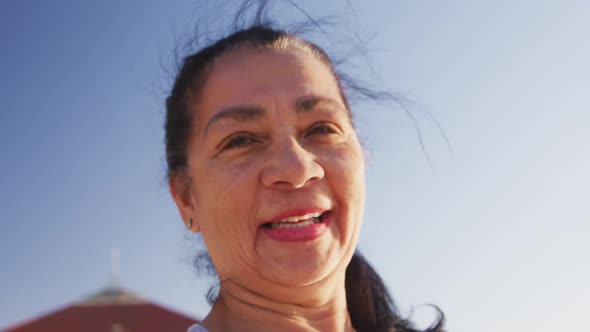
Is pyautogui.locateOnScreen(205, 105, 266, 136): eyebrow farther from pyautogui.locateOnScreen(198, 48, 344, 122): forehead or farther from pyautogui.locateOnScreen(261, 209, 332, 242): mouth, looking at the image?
pyautogui.locateOnScreen(261, 209, 332, 242): mouth

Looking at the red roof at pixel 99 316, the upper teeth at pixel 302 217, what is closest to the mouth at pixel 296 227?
the upper teeth at pixel 302 217

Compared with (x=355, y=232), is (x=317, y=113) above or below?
above

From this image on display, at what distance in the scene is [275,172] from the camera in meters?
1.62

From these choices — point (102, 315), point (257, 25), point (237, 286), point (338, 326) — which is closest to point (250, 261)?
point (237, 286)

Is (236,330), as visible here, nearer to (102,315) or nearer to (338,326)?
(338,326)

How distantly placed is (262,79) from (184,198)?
53cm

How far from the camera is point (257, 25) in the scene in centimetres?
211

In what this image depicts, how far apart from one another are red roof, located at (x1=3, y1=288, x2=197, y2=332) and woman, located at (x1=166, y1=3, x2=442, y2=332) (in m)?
7.62

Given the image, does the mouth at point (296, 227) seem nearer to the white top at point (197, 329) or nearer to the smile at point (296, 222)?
the smile at point (296, 222)

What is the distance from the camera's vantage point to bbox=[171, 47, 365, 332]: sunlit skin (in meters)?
1.66

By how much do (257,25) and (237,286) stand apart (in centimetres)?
95

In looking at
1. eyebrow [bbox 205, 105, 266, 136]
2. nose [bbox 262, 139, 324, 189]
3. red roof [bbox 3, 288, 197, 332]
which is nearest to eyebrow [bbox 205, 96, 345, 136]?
eyebrow [bbox 205, 105, 266, 136]

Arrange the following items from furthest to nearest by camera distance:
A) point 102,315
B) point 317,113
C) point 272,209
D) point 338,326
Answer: point 102,315 < point 338,326 < point 317,113 < point 272,209

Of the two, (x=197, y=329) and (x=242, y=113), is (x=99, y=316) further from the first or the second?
(x=242, y=113)
